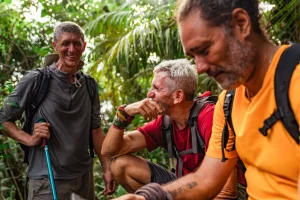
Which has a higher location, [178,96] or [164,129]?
[178,96]

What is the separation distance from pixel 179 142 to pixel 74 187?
3.43ft

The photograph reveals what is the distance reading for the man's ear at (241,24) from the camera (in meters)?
2.06

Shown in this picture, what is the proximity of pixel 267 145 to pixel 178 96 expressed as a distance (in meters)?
1.87

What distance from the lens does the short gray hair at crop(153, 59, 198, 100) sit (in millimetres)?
3971

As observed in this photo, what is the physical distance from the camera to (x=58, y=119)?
401 cm

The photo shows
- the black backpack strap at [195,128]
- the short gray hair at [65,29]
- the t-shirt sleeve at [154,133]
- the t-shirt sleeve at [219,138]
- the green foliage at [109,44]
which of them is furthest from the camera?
the green foliage at [109,44]

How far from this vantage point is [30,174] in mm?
4008

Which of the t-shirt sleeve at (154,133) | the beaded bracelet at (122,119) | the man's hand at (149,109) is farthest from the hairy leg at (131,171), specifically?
the man's hand at (149,109)

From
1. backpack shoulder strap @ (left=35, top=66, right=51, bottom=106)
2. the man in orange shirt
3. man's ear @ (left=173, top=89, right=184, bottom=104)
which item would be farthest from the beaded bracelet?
the man in orange shirt

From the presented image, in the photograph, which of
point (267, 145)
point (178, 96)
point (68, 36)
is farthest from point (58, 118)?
point (267, 145)

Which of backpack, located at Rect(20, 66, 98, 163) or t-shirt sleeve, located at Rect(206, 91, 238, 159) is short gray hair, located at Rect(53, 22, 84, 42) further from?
t-shirt sleeve, located at Rect(206, 91, 238, 159)

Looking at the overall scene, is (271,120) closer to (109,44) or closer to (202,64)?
(202,64)

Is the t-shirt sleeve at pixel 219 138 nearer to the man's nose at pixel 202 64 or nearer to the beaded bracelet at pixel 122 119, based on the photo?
the man's nose at pixel 202 64

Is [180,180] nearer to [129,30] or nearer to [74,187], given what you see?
[74,187]
